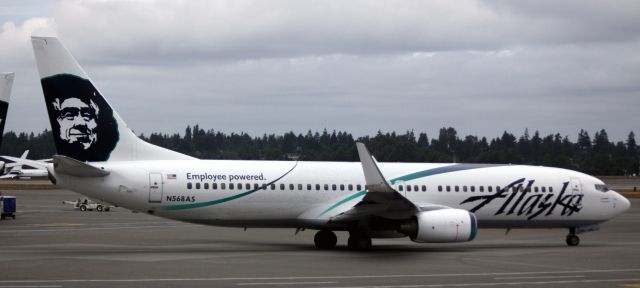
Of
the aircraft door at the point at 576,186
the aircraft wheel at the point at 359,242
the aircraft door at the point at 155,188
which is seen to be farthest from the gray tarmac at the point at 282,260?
the aircraft door at the point at 576,186

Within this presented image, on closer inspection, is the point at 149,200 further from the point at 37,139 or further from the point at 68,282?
the point at 37,139

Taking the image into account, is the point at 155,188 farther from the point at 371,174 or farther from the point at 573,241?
the point at 573,241

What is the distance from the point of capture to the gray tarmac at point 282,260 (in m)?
20.4

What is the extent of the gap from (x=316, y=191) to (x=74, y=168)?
7.54 metres

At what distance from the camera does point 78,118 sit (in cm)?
2689

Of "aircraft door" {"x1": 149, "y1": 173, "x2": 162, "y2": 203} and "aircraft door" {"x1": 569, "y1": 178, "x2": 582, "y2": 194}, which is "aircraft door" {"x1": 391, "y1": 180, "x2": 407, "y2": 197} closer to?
"aircraft door" {"x1": 569, "y1": 178, "x2": 582, "y2": 194}

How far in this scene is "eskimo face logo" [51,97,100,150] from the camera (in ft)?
87.8

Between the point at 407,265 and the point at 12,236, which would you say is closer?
the point at 407,265

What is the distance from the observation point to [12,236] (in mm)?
33219

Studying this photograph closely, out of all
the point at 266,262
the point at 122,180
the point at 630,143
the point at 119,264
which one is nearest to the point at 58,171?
the point at 122,180

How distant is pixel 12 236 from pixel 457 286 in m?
19.3

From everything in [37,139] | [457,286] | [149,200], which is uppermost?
[37,139]

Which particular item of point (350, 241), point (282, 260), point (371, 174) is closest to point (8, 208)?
point (350, 241)

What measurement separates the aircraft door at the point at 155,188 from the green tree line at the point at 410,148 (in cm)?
4263
